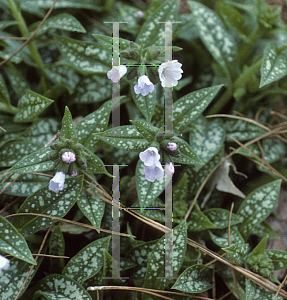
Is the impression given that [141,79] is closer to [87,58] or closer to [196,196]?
[87,58]

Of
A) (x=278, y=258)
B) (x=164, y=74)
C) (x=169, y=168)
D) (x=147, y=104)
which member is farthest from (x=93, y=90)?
(x=278, y=258)

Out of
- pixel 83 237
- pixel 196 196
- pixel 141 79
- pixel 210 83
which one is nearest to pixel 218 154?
pixel 196 196

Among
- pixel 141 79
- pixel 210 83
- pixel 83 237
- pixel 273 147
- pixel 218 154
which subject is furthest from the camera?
pixel 210 83

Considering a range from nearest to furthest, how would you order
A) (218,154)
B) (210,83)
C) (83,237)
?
1. (83,237)
2. (218,154)
3. (210,83)

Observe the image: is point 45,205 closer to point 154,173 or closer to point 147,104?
point 154,173

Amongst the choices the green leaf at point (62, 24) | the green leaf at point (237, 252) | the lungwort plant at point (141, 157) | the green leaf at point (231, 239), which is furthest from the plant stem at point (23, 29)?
the green leaf at point (237, 252)

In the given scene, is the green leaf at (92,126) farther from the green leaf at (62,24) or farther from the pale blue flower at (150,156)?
the green leaf at (62,24)
